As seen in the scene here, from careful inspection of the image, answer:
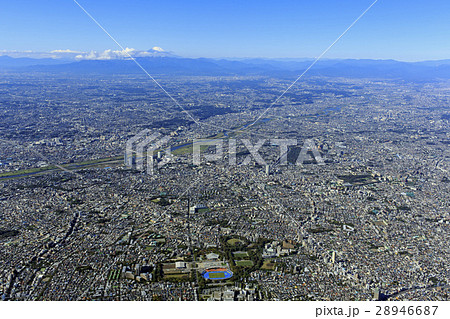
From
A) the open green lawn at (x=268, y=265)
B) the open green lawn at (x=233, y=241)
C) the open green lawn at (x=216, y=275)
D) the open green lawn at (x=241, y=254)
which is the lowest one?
the open green lawn at (x=268, y=265)

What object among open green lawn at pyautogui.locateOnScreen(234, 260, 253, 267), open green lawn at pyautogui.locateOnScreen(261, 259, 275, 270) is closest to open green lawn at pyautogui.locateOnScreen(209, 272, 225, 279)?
open green lawn at pyautogui.locateOnScreen(234, 260, 253, 267)

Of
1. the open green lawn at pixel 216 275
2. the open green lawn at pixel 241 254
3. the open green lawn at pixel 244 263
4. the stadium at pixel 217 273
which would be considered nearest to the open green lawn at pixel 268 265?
the open green lawn at pixel 244 263

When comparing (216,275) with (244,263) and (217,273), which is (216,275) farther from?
(244,263)

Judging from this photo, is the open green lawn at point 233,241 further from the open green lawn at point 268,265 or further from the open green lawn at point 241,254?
the open green lawn at point 268,265

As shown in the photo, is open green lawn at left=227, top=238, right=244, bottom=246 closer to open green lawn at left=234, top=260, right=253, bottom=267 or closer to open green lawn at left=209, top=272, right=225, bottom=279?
open green lawn at left=234, top=260, right=253, bottom=267

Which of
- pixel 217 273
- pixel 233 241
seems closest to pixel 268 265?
pixel 217 273

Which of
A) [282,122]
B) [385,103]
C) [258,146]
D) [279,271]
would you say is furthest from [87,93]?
[279,271]

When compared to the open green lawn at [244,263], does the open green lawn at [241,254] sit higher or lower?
higher

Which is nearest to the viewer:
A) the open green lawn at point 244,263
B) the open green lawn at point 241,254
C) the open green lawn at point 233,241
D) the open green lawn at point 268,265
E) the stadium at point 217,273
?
the stadium at point 217,273

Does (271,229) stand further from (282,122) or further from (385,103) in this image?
(385,103)
